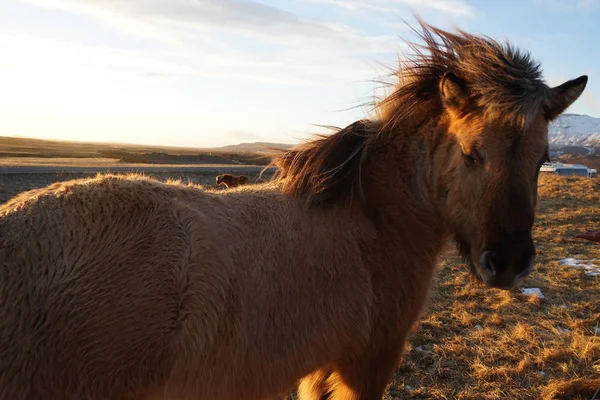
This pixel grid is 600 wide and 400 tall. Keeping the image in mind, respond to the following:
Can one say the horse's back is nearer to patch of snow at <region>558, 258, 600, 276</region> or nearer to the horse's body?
the horse's body

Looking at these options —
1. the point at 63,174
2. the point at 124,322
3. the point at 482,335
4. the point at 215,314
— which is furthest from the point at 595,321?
the point at 63,174

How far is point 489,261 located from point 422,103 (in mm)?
1270

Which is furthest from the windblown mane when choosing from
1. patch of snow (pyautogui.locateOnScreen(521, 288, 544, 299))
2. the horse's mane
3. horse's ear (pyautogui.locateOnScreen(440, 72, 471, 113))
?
patch of snow (pyautogui.locateOnScreen(521, 288, 544, 299))

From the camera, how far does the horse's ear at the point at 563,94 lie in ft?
9.52

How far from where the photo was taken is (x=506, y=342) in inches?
227

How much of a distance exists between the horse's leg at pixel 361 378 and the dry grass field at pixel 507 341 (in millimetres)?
957

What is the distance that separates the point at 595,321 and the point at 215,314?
6347mm

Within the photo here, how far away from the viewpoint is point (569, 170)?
120ft

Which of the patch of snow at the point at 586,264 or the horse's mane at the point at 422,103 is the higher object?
the horse's mane at the point at 422,103

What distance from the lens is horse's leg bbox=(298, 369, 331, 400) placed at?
10.4 ft

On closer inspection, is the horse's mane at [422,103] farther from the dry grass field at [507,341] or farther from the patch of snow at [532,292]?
the patch of snow at [532,292]

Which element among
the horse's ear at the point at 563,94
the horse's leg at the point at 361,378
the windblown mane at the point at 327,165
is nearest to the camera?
the horse's ear at the point at 563,94

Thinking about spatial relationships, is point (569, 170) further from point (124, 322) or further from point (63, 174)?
point (124, 322)

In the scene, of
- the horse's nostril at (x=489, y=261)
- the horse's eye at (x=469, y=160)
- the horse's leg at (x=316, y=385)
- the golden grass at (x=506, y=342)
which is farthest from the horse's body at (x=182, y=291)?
the golden grass at (x=506, y=342)
